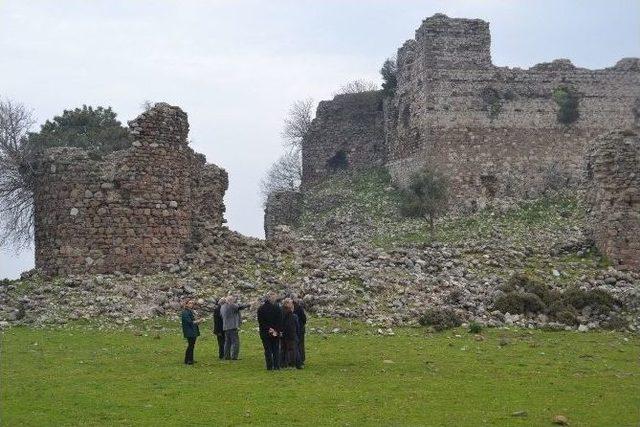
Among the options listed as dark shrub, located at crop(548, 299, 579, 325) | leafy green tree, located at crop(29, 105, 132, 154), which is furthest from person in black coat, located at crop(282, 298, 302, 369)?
leafy green tree, located at crop(29, 105, 132, 154)

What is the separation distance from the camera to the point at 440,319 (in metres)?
23.5

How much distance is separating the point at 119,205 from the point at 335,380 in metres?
12.3

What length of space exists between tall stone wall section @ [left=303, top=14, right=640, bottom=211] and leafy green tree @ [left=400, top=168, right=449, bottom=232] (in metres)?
2.55

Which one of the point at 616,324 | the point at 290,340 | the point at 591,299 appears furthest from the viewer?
the point at 591,299

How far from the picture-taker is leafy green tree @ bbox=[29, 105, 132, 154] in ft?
131

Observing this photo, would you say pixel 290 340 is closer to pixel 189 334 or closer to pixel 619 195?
pixel 189 334

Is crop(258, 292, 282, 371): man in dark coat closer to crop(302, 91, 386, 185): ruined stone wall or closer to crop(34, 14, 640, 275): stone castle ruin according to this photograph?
crop(34, 14, 640, 275): stone castle ruin

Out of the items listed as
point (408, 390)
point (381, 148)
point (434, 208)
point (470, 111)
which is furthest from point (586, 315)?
point (381, 148)

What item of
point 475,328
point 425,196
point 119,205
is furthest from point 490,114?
point 475,328

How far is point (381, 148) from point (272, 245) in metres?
28.5

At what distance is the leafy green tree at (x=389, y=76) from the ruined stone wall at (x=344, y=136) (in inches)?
61.6

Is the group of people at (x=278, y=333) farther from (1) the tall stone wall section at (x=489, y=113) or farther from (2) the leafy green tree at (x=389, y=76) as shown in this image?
(2) the leafy green tree at (x=389, y=76)

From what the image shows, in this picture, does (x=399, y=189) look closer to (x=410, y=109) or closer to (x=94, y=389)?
(x=410, y=109)

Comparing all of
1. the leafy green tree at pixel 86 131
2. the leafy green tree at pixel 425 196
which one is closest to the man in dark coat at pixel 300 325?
the leafy green tree at pixel 86 131
